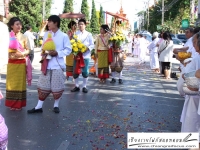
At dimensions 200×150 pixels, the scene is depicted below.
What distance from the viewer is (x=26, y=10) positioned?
37.3 meters

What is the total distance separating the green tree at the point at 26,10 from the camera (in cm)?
3675

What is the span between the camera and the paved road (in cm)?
536

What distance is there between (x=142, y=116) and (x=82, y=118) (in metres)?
1.23

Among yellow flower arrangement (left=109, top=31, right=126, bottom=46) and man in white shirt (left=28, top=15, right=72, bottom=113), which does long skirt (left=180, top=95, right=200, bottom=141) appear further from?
yellow flower arrangement (left=109, top=31, right=126, bottom=46)

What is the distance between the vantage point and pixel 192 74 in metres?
3.97

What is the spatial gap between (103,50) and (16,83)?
4.71 meters

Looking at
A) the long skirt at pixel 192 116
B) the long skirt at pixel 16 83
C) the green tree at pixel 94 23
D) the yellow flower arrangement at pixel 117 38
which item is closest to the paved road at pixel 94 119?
the long skirt at pixel 16 83

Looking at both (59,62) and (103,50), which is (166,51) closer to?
(103,50)

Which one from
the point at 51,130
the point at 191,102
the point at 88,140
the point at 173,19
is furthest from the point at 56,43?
the point at 173,19

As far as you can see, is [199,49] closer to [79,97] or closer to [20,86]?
[20,86]

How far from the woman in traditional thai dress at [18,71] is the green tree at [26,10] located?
30.2 meters

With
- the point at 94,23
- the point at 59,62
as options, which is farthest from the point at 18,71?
the point at 94,23

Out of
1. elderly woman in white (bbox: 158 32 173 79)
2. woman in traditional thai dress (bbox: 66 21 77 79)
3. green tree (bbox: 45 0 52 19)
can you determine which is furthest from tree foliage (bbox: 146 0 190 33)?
woman in traditional thai dress (bbox: 66 21 77 79)

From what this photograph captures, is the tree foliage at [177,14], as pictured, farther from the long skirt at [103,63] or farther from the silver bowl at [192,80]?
the silver bowl at [192,80]
